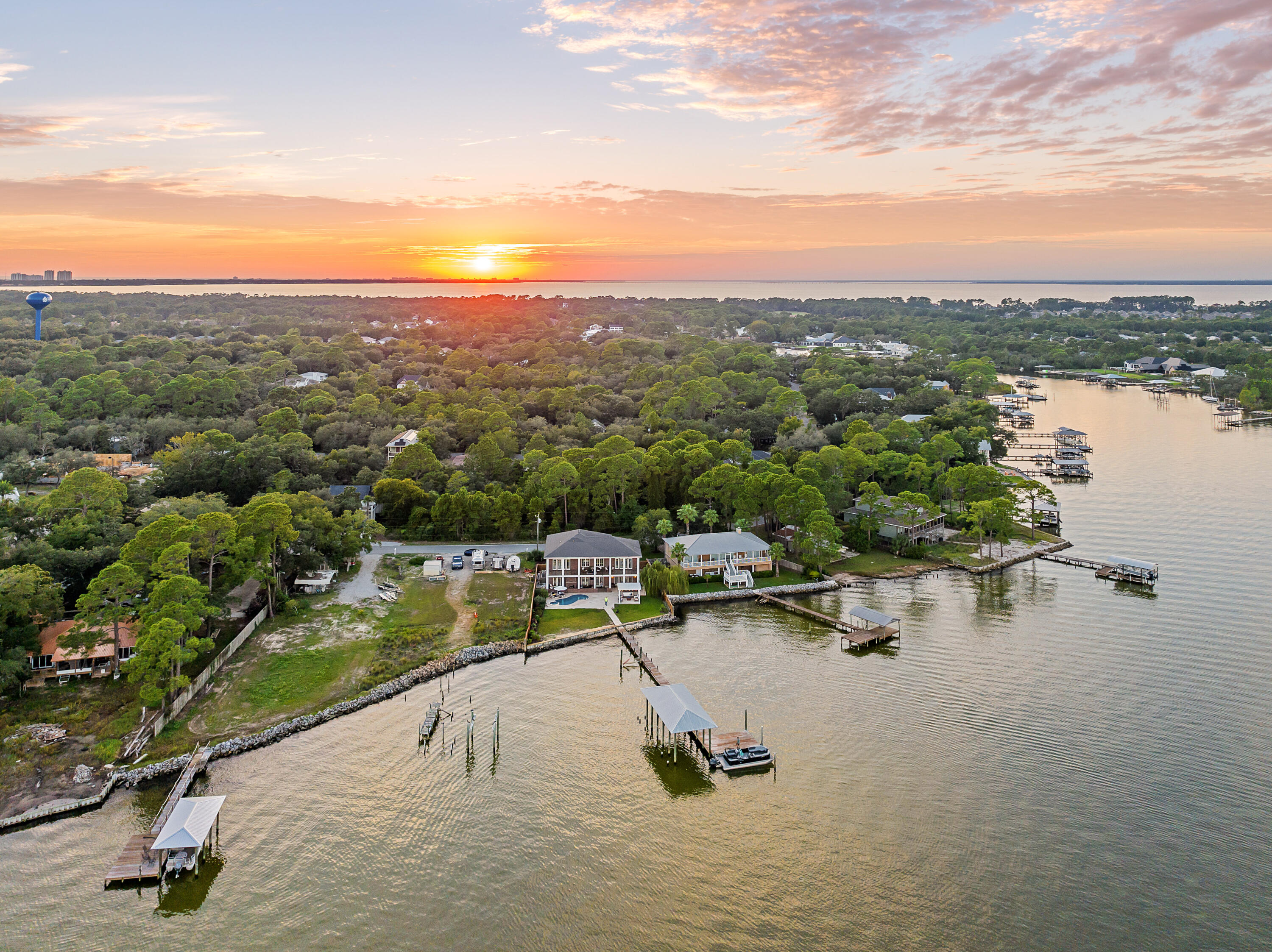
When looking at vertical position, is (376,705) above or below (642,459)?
below

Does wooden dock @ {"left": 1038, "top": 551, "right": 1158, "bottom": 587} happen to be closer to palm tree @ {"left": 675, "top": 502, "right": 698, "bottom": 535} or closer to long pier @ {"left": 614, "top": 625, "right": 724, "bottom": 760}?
palm tree @ {"left": 675, "top": 502, "right": 698, "bottom": 535}

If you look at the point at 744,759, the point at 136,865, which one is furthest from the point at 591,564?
the point at 136,865

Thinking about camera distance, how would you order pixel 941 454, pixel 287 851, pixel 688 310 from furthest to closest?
1. pixel 688 310
2. pixel 941 454
3. pixel 287 851

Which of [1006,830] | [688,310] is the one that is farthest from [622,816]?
[688,310]

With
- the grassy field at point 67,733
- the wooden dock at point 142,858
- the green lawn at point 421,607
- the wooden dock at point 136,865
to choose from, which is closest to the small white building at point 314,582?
the green lawn at point 421,607

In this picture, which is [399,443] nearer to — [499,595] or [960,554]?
[499,595]

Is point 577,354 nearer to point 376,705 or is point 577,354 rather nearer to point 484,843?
point 376,705
